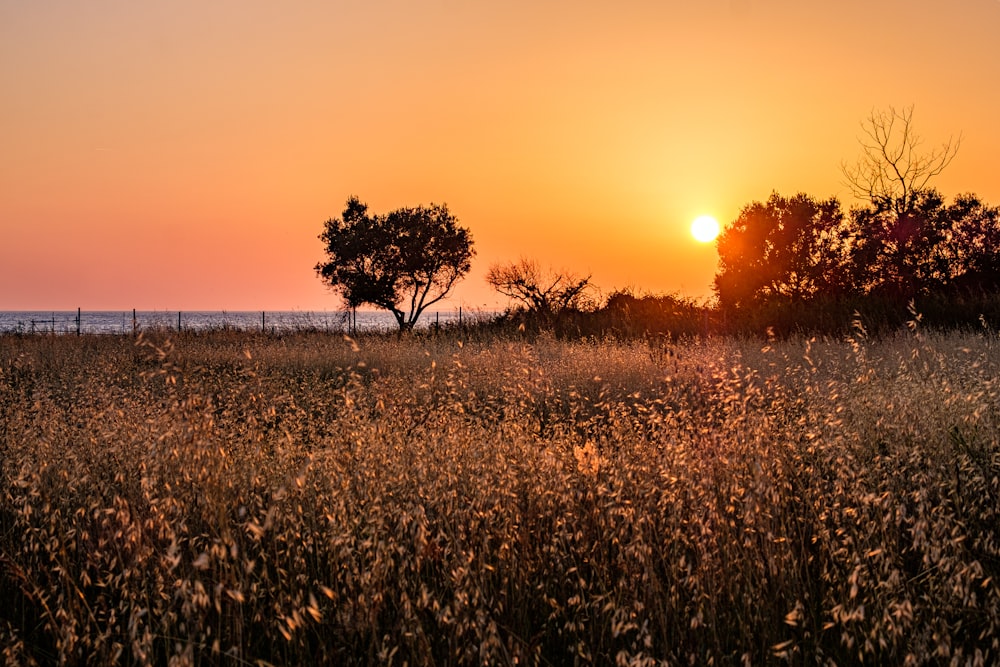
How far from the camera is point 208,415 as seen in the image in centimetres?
303

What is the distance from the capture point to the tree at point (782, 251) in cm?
3209

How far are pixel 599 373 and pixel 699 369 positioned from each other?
136 centimetres

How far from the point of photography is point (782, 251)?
111ft

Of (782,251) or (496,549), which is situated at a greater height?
(782,251)

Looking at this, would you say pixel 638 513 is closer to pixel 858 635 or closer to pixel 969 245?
pixel 858 635

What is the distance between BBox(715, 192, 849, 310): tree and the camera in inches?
1264

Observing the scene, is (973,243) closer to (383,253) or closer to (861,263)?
(861,263)

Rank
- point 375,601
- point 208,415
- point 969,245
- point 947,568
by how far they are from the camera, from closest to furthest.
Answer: point 375,601
point 947,568
point 208,415
point 969,245

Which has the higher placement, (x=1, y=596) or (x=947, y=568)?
(x=947, y=568)

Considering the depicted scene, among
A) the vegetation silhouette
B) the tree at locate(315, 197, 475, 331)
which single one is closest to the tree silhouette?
the vegetation silhouette

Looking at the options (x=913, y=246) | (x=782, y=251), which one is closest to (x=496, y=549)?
(x=913, y=246)

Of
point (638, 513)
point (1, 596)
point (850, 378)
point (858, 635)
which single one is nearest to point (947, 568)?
point (858, 635)

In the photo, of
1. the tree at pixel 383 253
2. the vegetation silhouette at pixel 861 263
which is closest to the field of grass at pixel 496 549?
the vegetation silhouette at pixel 861 263

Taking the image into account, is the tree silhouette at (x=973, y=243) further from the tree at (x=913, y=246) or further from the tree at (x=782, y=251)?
the tree at (x=782, y=251)
